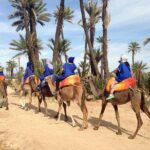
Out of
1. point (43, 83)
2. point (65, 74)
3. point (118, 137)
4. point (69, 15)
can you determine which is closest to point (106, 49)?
point (43, 83)

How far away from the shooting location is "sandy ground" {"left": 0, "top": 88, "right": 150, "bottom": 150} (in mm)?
10562

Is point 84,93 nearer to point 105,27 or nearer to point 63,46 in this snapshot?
point 105,27

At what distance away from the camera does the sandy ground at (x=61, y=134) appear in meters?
10.6

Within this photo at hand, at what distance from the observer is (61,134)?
11.7m

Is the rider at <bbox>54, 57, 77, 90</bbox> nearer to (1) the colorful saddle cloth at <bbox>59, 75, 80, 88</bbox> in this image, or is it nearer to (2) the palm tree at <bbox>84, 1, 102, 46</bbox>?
(1) the colorful saddle cloth at <bbox>59, 75, 80, 88</bbox>

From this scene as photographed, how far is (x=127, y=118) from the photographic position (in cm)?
1542

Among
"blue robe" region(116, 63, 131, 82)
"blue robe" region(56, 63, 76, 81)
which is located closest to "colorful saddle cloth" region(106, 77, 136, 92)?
"blue robe" region(116, 63, 131, 82)

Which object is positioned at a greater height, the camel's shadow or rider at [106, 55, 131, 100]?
rider at [106, 55, 131, 100]

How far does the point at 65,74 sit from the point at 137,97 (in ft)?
9.39

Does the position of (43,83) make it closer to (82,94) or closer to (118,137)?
(82,94)

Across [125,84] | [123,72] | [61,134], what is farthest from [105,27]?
[61,134]

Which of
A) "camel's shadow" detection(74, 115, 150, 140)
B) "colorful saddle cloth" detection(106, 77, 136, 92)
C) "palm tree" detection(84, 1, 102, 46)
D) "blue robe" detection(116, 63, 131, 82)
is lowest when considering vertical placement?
"camel's shadow" detection(74, 115, 150, 140)

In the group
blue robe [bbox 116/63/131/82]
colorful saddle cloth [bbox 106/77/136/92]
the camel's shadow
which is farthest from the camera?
the camel's shadow

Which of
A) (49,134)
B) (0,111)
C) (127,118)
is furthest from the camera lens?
(0,111)
